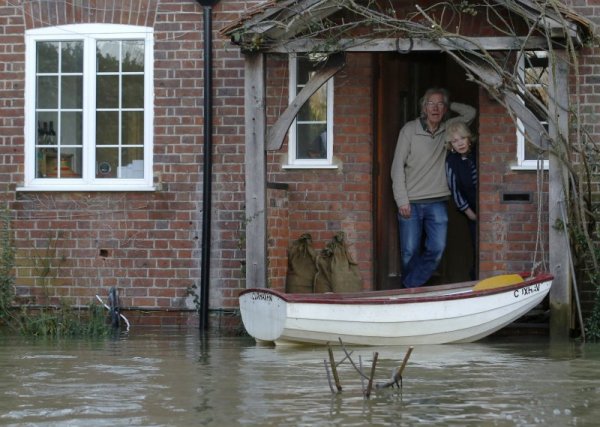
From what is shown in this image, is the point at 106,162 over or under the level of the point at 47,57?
under

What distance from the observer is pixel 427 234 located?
14773mm

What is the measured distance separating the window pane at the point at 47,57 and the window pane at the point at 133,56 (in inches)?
29.2

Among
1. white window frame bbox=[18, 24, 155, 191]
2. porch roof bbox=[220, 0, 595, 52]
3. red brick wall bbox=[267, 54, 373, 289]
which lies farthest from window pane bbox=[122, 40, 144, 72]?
porch roof bbox=[220, 0, 595, 52]

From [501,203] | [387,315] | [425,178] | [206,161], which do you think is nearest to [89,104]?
[206,161]

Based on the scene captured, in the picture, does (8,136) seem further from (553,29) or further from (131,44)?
(553,29)

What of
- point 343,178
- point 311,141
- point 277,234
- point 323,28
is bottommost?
point 277,234

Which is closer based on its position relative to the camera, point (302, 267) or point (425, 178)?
point (302, 267)

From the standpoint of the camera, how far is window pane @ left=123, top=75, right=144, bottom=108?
49.1 feet

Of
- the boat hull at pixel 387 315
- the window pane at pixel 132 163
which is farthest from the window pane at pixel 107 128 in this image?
the boat hull at pixel 387 315

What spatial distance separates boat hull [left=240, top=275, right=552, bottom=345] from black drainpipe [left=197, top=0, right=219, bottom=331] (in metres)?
1.67

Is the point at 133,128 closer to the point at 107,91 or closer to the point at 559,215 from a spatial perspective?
the point at 107,91

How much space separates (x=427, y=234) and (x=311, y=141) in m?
1.55

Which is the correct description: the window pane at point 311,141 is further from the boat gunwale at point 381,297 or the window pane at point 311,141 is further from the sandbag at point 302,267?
the boat gunwale at point 381,297

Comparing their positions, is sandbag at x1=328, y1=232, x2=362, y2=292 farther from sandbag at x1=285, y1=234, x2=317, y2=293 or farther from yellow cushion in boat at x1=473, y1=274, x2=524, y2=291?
yellow cushion in boat at x1=473, y1=274, x2=524, y2=291
